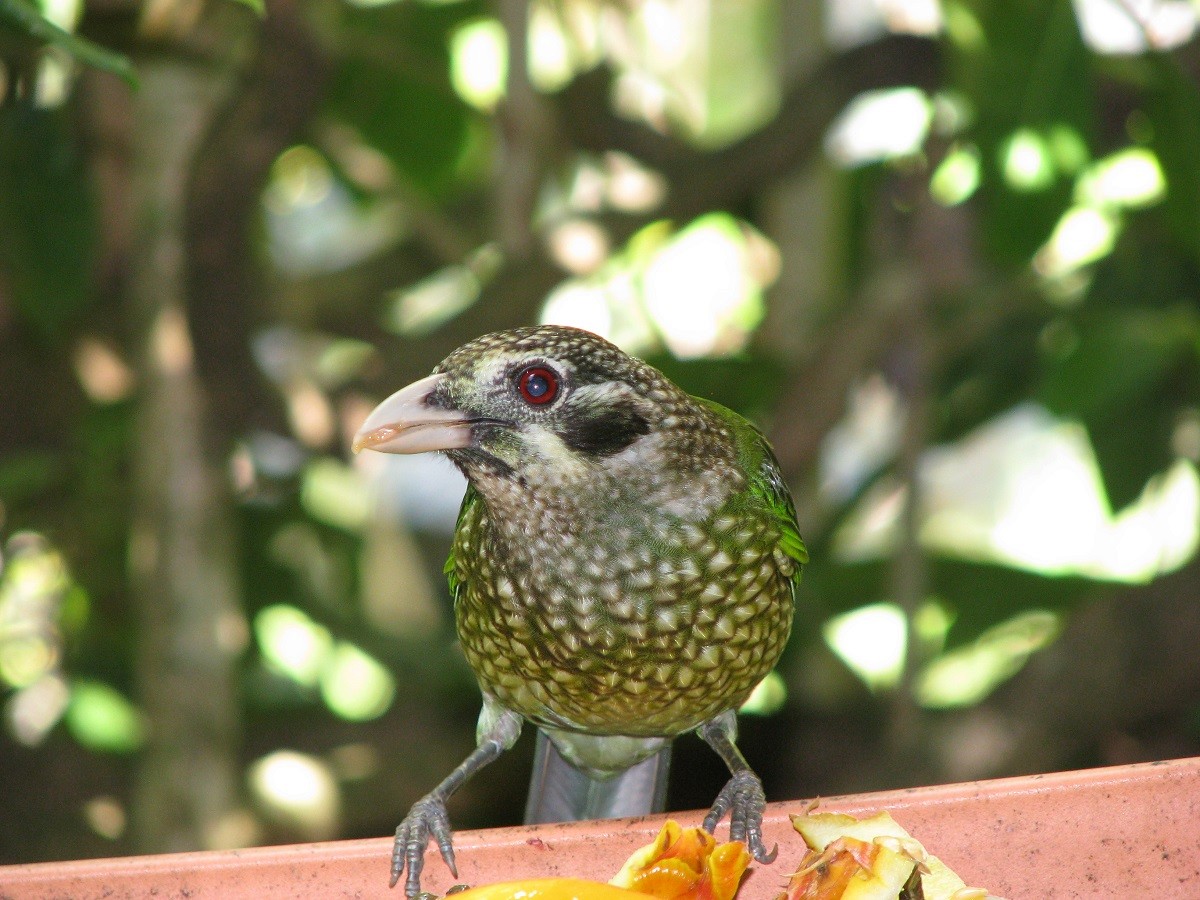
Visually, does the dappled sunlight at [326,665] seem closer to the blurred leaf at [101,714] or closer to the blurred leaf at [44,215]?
the blurred leaf at [101,714]

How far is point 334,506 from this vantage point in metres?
4.51

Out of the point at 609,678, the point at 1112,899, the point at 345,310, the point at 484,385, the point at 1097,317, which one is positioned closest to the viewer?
the point at 1112,899

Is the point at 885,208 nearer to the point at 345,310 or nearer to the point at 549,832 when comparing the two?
the point at 345,310

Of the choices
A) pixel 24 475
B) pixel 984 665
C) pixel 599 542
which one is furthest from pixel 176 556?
pixel 984 665

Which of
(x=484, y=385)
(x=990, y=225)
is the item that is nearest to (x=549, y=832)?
(x=484, y=385)

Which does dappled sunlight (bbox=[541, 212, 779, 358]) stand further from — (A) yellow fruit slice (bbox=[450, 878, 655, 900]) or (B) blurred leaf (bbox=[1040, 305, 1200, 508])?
(A) yellow fruit slice (bbox=[450, 878, 655, 900])

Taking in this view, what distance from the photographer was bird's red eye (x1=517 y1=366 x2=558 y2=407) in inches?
73.5

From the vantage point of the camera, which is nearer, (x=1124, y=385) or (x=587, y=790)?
(x=587, y=790)

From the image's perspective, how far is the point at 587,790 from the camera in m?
2.51

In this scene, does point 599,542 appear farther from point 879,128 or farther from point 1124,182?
point 879,128

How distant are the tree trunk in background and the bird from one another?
1006 millimetres

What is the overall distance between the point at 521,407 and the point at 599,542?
0.25 m

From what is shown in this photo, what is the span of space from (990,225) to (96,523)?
7.55ft

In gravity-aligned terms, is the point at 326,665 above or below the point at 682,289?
below
